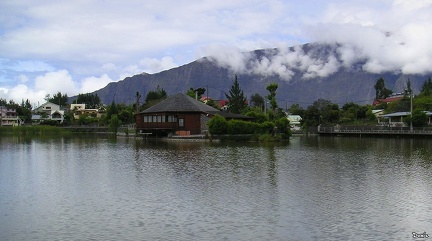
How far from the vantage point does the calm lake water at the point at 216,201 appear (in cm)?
1401

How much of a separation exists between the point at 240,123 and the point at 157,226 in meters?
45.3

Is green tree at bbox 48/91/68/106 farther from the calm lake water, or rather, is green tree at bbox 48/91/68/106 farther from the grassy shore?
the calm lake water

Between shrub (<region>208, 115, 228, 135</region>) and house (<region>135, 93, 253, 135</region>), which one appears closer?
shrub (<region>208, 115, 228, 135</region>)

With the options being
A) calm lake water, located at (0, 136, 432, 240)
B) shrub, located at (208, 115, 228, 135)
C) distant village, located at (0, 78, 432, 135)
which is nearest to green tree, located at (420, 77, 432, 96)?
distant village, located at (0, 78, 432, 135)

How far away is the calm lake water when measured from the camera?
14008mm

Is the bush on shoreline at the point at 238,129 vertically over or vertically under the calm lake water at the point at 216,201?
over

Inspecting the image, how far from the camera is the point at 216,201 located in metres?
18.2

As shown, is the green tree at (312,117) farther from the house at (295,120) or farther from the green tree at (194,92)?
the green tree at (194,92)

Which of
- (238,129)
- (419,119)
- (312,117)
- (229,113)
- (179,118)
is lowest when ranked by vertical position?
(238,129)

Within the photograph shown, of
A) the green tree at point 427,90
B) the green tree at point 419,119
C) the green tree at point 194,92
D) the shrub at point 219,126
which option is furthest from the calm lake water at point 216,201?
the green tree at point 427,90

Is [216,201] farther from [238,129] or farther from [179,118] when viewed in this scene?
[179,118]

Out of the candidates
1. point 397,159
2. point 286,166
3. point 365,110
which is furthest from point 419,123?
point 286,166

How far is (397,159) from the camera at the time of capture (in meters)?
34.3

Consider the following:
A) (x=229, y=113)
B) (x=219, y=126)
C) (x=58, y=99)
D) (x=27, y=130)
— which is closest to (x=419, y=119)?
(x=229, y=113)
